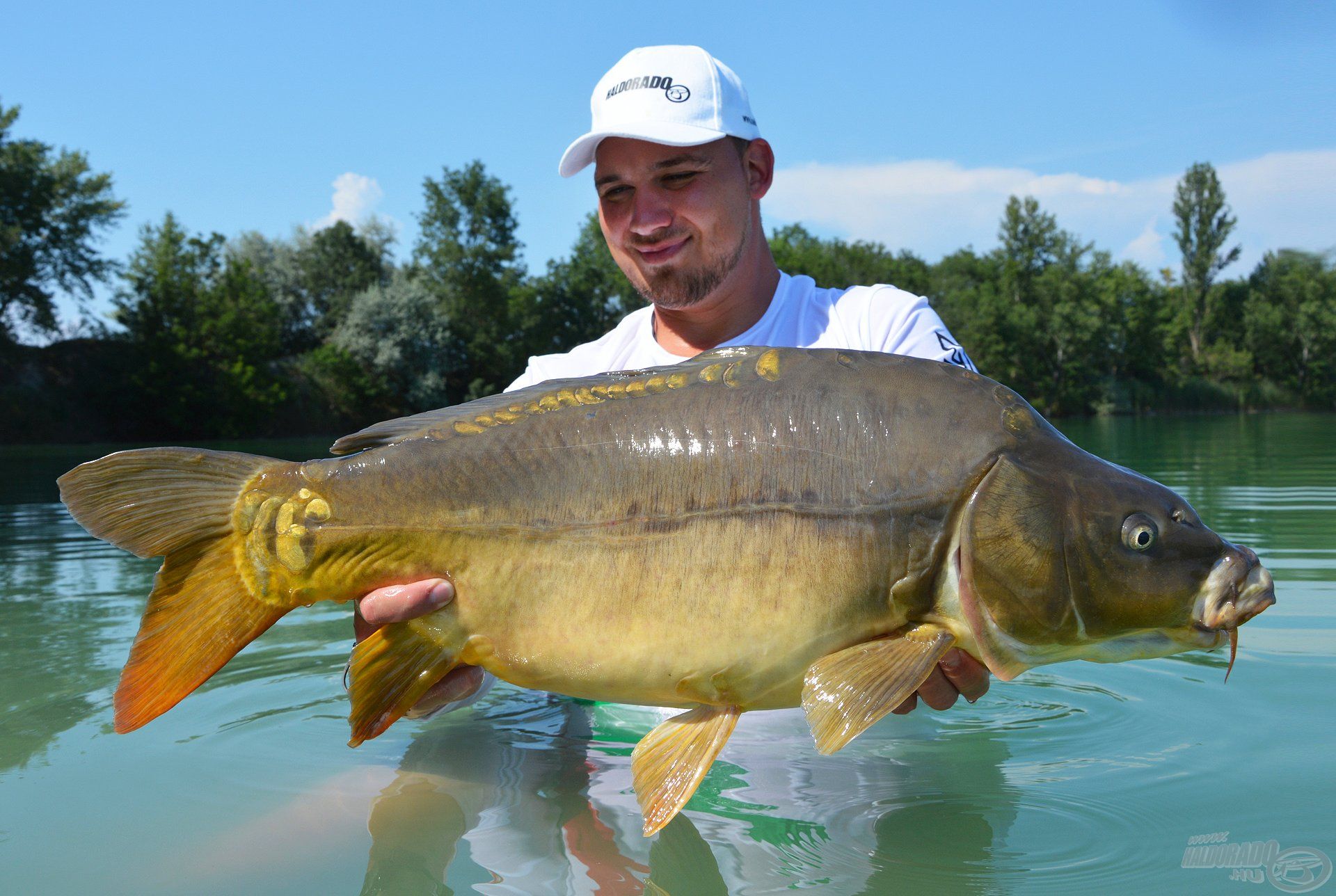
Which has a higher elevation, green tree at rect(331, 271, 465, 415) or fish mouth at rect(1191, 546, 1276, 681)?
green tree at rect(331, 271, 465, 415)

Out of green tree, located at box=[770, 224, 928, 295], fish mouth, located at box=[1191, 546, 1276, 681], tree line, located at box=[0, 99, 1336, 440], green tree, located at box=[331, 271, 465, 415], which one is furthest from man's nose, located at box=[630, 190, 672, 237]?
green tree, located at box=[770, 224, 928, 295]

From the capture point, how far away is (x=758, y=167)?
3963 millimetres

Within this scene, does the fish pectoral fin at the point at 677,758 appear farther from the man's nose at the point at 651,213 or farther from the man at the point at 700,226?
the man's nose at the point at 651,213

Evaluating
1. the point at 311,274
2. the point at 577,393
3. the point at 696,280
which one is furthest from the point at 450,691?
the point at 311,274

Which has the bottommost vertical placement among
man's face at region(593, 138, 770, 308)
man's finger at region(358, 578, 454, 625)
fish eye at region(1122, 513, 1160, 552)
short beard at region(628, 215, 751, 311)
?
man's finger at region(358, 578, 454, 625)

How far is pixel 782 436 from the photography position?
241 centimetres

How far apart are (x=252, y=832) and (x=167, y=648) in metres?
0.98

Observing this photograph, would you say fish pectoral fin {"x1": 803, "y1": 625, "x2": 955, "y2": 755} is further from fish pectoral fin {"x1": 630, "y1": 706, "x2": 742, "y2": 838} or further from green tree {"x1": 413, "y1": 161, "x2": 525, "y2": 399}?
green tree {"x1": 413, "y1": 161, "x2": 525, "y2": 399}

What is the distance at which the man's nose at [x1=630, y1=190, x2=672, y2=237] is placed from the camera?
371 cm

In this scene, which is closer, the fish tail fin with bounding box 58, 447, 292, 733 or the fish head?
the fish head

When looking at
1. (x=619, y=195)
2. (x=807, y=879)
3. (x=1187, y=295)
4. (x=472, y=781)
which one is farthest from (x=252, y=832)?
(x=1187, y=295)

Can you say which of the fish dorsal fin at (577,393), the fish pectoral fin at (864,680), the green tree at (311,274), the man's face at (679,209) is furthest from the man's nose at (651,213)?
the green tree at (311,274)

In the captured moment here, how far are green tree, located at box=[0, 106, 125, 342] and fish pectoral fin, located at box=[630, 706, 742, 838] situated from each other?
39.8 meters

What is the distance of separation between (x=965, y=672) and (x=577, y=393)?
124 centimetres
